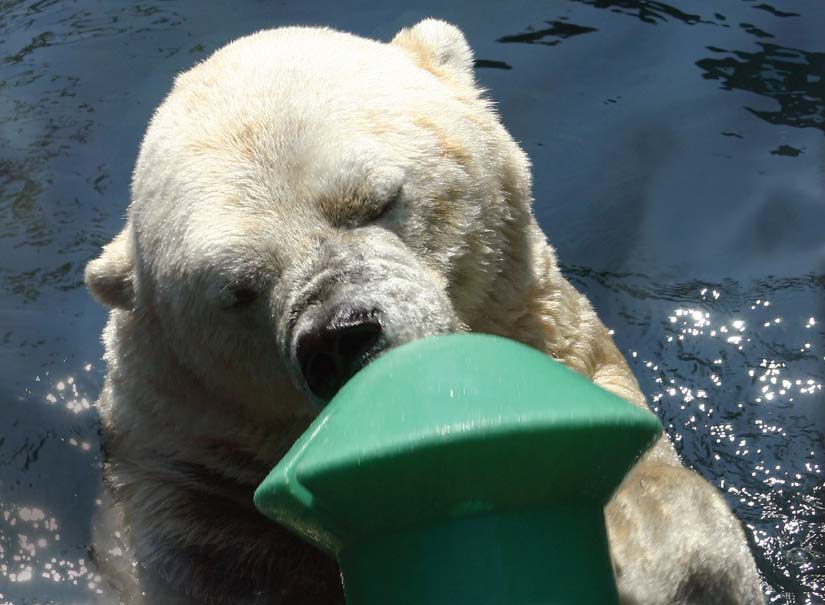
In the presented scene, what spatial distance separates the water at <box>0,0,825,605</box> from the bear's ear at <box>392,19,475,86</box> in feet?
5.19

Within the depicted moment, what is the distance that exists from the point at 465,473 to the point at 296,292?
0.89 m

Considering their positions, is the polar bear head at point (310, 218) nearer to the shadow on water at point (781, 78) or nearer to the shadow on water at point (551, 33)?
the shadow on water at point (781, 78)

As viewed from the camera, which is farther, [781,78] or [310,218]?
[781,78]

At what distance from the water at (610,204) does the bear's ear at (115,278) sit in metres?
0.95

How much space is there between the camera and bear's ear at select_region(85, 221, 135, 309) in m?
3.54

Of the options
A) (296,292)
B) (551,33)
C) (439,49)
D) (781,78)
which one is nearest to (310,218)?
(296,292)

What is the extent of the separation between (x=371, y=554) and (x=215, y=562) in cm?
135

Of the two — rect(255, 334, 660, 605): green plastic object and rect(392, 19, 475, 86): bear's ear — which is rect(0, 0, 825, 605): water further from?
rect(255, 334, 660, 605): green plastic object

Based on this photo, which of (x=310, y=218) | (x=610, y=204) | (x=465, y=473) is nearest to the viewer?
(x=465, y=473)

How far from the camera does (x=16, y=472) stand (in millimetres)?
4414

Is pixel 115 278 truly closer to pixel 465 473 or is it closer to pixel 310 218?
pixel 310 218

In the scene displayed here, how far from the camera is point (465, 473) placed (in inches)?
78.7

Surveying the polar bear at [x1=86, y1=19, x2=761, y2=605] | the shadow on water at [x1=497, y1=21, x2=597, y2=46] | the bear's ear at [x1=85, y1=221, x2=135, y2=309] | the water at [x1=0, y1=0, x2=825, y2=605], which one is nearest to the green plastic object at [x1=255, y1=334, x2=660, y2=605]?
the polar bear at [x1=86, y1=19, x2=761, y2=605]

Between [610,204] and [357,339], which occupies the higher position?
[357,339]
